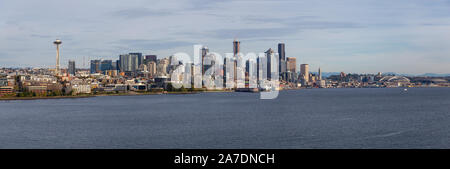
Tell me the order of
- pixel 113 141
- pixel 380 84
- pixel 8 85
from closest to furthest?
pixel 113 141 → pixel 8 85 → pixel 380 84

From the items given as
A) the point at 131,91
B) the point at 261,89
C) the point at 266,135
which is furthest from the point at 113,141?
the point at 261,89

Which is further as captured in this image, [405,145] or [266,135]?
[266,135]

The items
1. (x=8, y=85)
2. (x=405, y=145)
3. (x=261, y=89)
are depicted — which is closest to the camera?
(x=405, y=145)

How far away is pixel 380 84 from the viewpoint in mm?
197375
